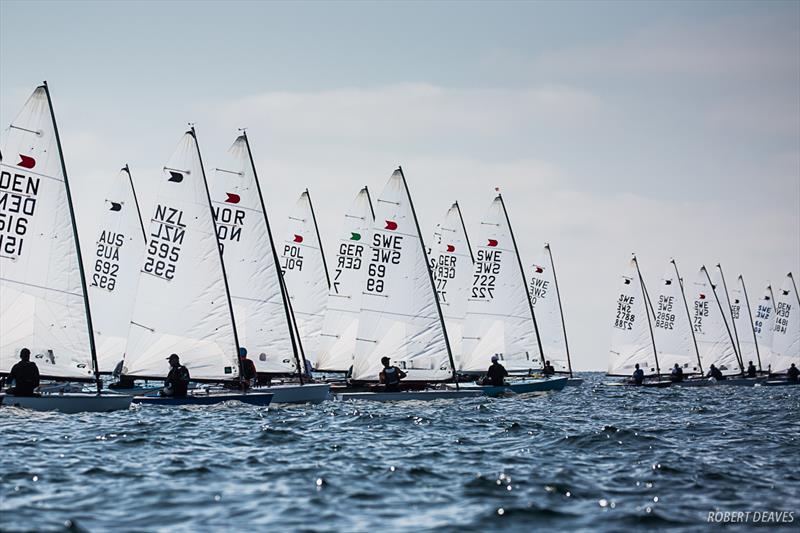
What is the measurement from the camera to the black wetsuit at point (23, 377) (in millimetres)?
23656

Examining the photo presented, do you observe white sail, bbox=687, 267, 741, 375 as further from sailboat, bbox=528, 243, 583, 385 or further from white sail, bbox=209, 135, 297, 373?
white sail, bbox=209, 135, 297, 373

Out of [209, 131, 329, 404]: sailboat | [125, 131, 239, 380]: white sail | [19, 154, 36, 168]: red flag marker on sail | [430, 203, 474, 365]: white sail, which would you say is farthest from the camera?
[430, 203, 474, 365]: white sail

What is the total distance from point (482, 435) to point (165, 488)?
935cm

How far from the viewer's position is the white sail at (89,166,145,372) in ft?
134

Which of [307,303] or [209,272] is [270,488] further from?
[307,303]

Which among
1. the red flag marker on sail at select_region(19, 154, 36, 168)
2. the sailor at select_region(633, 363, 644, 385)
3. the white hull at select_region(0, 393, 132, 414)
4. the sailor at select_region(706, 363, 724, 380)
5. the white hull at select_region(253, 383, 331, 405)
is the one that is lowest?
the sailor at select_region(706, 363, 724, 380)

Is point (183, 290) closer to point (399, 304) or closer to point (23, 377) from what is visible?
point (23, 377)

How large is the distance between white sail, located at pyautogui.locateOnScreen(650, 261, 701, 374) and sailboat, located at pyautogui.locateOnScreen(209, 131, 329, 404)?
3507cm

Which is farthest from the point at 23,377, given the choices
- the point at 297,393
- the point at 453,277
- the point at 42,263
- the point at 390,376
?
the point at 453,277

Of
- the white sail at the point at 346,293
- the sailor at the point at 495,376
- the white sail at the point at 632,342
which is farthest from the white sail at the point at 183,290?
the white sail at the point at 632,342

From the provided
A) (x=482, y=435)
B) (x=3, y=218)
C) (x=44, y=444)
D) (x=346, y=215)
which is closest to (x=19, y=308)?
(x=3, y=218)

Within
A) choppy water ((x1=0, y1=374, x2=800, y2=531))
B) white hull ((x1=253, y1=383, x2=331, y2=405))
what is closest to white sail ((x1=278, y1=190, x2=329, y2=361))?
white hull ((x1=253, y1=383, x2=331, y2=405))

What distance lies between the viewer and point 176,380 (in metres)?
26.7

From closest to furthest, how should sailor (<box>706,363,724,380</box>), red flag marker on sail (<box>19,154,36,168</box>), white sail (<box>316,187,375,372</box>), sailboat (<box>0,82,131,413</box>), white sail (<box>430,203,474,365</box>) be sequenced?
1. sailboat (<box>0,82,131,413</box>)
2. red flag marker on sail (<box>19,154,36,168</box>)
3. white sail (<box>316,187,375,372</box>)
4. white sail (<box>430,203,474,365</box>)
5. sailor (<box>706,363,724,380</box>)
